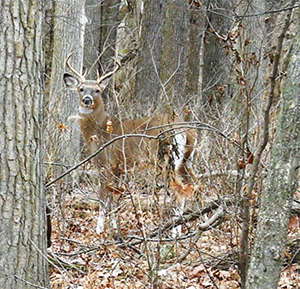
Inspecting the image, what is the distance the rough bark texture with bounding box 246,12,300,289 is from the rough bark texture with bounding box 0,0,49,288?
1.55m

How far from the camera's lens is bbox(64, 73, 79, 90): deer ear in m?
9.62

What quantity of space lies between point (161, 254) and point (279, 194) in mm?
1958

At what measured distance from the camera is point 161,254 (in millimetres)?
5340

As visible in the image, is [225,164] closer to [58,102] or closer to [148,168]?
[148,168]

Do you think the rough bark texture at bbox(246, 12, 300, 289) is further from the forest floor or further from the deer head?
the deer head

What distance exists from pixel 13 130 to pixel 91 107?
572 centimetres

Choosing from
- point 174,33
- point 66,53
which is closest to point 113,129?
point 66,53

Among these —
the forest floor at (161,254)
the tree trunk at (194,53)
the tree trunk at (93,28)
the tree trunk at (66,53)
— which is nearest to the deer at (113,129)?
the tree trunk at (66,53)

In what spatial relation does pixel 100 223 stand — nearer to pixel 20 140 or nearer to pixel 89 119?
pixel 89 119

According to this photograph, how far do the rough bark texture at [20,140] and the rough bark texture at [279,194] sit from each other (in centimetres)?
155

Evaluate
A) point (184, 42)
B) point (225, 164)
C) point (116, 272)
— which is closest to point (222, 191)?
point (225, 164)

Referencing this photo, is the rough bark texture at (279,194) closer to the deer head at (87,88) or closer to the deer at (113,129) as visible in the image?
the deer at (113,129)

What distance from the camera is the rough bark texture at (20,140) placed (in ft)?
13.5

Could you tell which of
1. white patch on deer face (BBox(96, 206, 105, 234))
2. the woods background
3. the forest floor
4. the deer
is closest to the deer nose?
the deer
